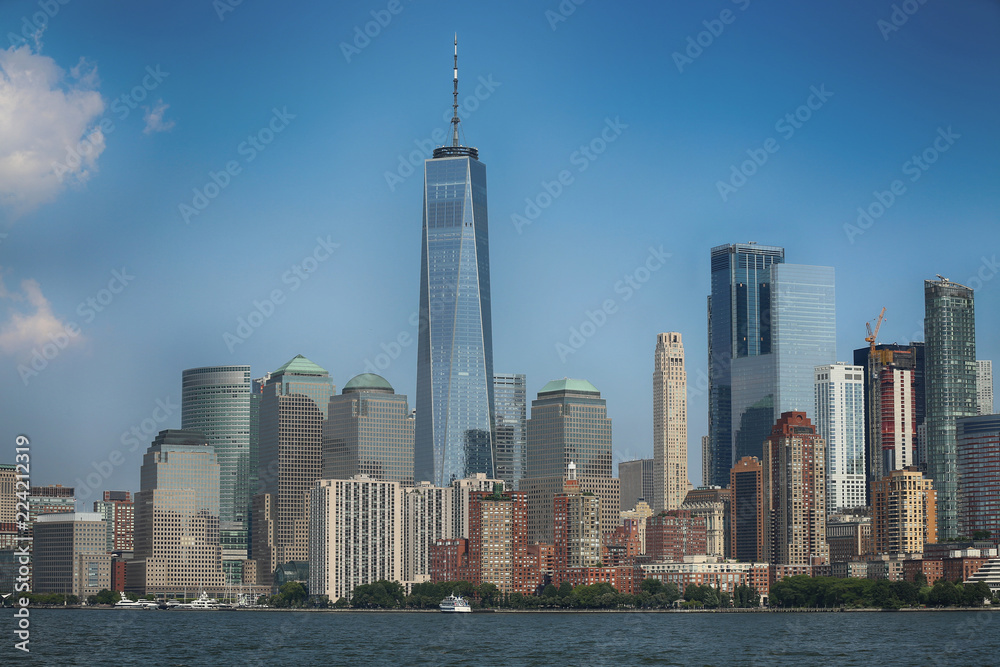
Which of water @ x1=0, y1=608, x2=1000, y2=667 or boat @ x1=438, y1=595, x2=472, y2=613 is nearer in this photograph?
water @ x1=0, y1=608, x2=1000, y2=667

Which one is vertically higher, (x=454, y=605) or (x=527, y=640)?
(x=527, y=640)

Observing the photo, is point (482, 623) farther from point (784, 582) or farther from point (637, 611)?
point (784, 582)

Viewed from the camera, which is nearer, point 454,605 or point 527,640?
point 527,640

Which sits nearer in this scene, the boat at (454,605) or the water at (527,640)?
the water at (527,640)

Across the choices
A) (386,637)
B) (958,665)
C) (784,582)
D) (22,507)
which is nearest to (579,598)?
(784,582)
